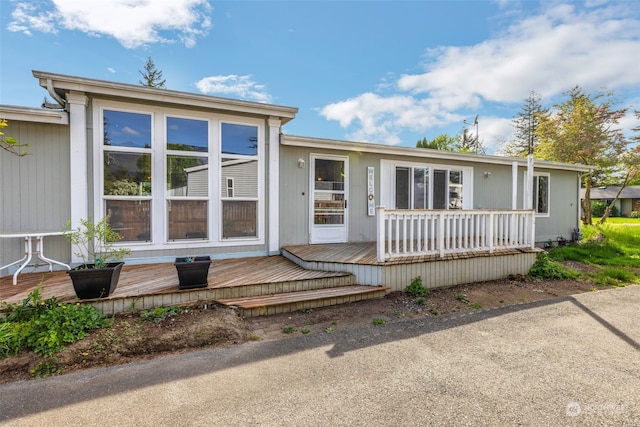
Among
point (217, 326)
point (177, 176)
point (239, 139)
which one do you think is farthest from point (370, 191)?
point (217, 326)

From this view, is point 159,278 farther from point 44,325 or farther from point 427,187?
point 427,187

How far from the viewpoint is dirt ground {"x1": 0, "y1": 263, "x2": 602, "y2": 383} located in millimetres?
2666

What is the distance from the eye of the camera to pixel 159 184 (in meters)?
5.27

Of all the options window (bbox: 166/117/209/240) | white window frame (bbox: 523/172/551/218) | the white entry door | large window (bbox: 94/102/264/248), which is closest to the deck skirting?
the white entry door

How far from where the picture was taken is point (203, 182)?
5578 mm

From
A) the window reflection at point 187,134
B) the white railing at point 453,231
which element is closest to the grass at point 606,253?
the white railing at point 453,231

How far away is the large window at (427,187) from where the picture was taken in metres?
7.80

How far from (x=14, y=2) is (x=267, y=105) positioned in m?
4.63

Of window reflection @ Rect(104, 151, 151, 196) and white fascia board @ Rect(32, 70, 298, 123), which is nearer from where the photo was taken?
white fascia board @ Rect(32, 70, 298, 123)

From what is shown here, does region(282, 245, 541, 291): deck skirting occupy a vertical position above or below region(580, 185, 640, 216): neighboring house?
below

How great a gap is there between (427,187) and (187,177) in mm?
6063

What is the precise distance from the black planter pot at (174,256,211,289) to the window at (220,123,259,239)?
191cm

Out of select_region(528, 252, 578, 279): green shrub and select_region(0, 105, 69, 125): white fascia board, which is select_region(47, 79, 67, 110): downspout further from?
select_region(528, 252, 578, 279): green shrub

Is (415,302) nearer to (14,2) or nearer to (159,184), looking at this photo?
(159,184)
